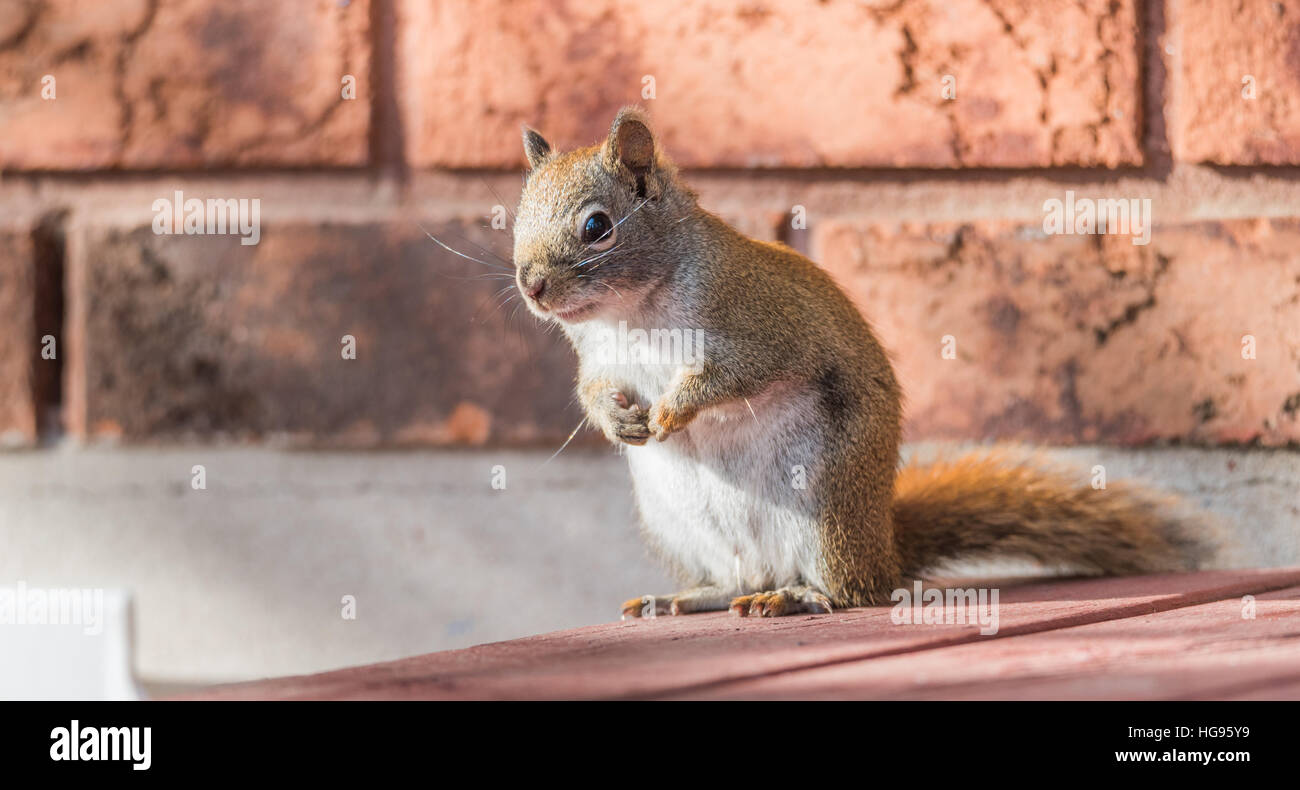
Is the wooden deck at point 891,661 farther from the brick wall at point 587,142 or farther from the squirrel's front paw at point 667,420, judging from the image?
the brick wall at point 587,142

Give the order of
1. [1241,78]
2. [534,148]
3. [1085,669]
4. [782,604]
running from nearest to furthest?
[1085,669] → [782,604] → [534,148] → [1241,78]

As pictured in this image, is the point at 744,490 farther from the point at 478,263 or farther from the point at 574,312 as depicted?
the point at 478,263

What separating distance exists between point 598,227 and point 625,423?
0.17 m

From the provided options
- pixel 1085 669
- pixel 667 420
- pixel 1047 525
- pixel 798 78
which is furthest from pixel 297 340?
pixel 1085 669

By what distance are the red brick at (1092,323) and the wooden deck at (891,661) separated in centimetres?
39

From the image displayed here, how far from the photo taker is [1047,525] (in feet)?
3.81

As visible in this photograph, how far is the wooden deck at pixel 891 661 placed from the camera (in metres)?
0.56

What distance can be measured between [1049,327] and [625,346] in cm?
47

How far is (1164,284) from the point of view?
49.6 inches

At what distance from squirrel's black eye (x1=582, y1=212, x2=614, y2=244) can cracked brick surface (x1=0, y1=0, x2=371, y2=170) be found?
0.37 metres

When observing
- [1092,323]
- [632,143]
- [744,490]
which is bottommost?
[744,490]

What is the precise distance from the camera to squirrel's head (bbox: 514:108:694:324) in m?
1.03

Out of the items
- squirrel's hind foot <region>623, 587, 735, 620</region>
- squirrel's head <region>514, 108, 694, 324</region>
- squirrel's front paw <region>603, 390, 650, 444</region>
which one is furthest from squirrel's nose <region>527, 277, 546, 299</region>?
squirrel's hind foot <region>623, 587, 735, 620</region>

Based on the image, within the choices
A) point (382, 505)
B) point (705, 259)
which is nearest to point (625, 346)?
point (705, 259)
